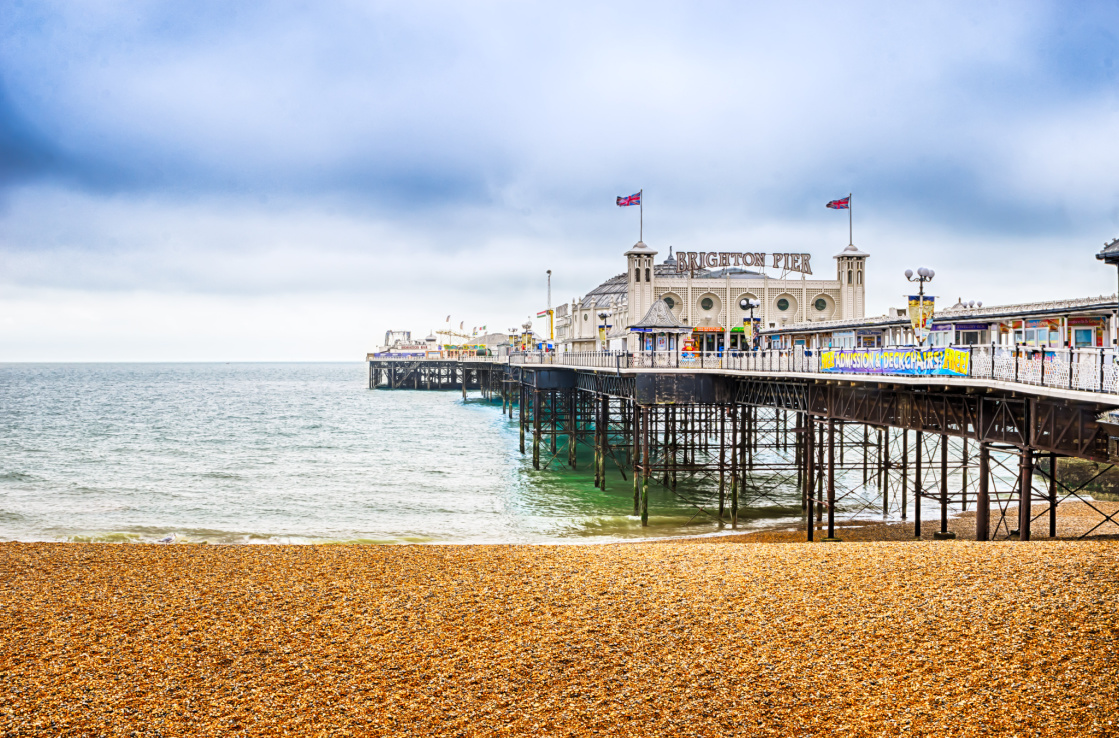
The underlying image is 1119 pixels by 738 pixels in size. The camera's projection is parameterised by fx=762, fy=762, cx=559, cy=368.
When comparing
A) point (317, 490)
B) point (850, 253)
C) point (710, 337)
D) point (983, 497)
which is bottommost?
point (317, 490)

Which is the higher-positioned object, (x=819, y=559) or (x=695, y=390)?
(x=695, y=390)

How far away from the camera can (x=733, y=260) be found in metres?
→ 57.9

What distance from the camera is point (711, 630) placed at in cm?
1079

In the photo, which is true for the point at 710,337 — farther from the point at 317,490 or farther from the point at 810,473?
the point at 810,473

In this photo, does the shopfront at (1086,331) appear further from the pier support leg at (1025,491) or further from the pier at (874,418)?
the pier support leg at (1025,491)

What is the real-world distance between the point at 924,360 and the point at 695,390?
1081 cm

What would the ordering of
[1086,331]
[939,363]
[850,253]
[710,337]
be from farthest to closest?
[850,253], [710,337], [1086,331], [939,363]

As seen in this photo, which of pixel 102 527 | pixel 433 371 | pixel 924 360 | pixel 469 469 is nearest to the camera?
pixel 924 360

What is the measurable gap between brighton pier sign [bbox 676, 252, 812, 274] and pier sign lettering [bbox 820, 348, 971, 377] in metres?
36.6

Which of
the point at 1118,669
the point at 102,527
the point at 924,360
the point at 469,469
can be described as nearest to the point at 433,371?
the point at 469,469

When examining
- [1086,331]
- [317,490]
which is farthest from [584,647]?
[317,490]

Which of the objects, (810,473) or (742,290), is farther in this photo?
(742,290)

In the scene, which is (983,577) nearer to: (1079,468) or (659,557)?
(659,557)

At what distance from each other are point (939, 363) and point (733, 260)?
41.6 metres
